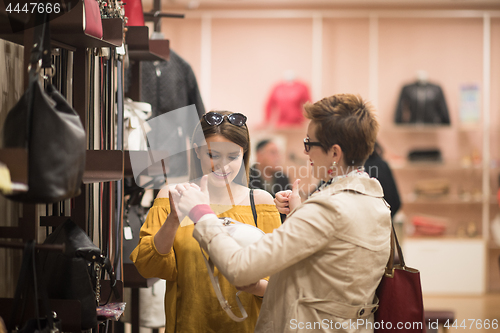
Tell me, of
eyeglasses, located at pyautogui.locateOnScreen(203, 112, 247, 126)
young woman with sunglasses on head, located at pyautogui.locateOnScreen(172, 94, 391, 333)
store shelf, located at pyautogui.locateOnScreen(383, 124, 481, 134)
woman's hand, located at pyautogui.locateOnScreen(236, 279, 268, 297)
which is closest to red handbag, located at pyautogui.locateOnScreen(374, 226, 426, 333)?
young woman with sunglasses on head, located at pyautogui.locateOnScreen(172, 94, 391, 333)

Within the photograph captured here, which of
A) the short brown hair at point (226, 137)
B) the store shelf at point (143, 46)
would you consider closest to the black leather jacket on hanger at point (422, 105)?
the store shelf at point (143, 46)

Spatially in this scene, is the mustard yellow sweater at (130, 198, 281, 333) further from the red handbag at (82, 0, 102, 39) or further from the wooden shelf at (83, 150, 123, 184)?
the red handbag at (82, 0, 102, 39)

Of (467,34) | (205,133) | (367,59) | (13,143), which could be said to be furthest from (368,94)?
(13,143)

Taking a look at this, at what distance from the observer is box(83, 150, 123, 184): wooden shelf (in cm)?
139

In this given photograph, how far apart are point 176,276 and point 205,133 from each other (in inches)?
19.7

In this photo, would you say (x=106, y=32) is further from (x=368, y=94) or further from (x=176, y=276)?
(x=368, y=94)

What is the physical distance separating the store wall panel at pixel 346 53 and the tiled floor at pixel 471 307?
8.63ft

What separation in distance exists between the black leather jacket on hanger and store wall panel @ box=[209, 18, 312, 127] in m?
1.22

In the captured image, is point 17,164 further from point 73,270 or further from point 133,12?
point 133,12

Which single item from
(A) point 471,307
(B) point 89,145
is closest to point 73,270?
(B) point 89,145

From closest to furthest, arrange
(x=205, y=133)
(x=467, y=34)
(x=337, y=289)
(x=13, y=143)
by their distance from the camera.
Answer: (x=13, y=143)
(x=337, y=289)
(x=205, y=133)
(x=467, y=34)

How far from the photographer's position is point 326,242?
1.21 metres

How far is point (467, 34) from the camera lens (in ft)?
19.2

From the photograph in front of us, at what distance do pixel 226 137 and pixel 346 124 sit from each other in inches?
16.1
